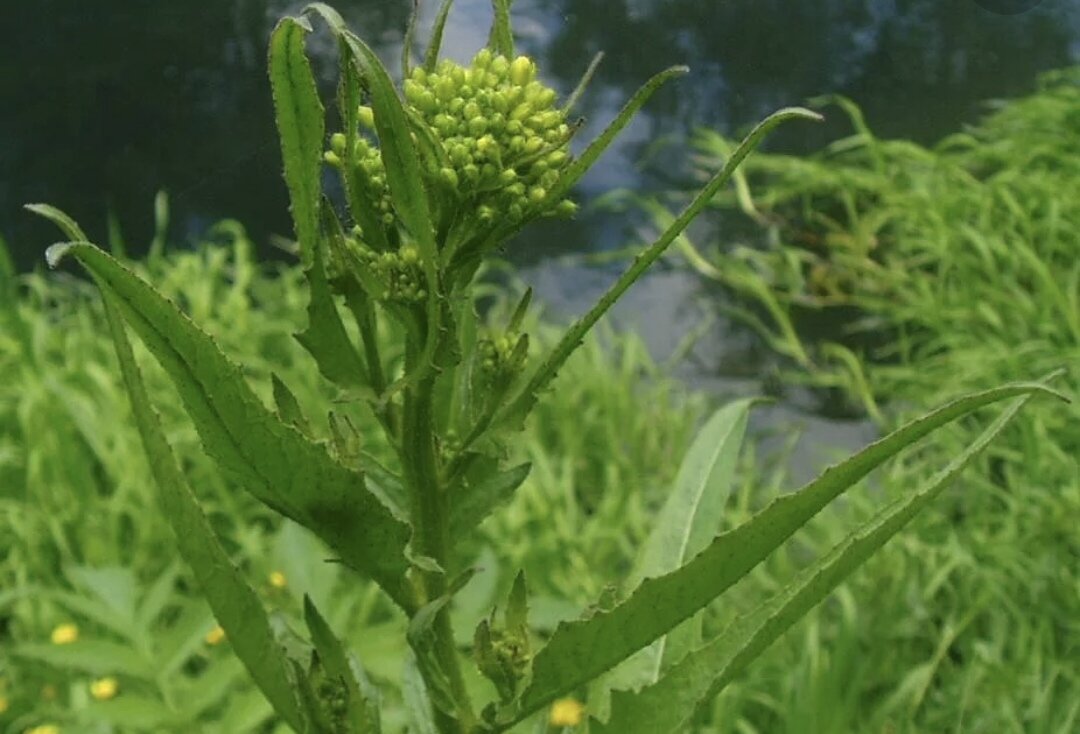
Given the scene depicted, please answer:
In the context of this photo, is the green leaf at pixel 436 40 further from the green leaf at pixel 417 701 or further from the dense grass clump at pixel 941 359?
the dense grass clump at pixel 941 359

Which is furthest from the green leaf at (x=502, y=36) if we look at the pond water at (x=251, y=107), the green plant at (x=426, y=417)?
the pond water at (x=251, y=107)

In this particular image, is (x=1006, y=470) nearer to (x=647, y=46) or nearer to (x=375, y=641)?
(x=375, y=641)

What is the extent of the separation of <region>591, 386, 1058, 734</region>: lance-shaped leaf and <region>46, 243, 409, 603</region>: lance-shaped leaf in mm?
86

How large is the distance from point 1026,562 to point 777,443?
0.76 meters

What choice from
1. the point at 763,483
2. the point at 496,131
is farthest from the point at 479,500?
the point at 763,483

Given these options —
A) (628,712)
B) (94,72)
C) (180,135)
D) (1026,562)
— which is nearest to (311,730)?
(628,712)

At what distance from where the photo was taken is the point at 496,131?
0.36m

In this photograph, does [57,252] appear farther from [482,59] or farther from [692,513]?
[692,513]

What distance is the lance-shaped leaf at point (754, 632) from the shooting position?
0.36m

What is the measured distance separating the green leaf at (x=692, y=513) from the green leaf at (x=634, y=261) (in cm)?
14

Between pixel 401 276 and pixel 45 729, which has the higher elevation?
pixel 401 276

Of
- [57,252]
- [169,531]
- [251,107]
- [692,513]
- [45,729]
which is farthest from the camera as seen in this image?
[251,107]

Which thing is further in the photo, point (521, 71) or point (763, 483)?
point (763, 483)

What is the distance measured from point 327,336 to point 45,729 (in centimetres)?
94
